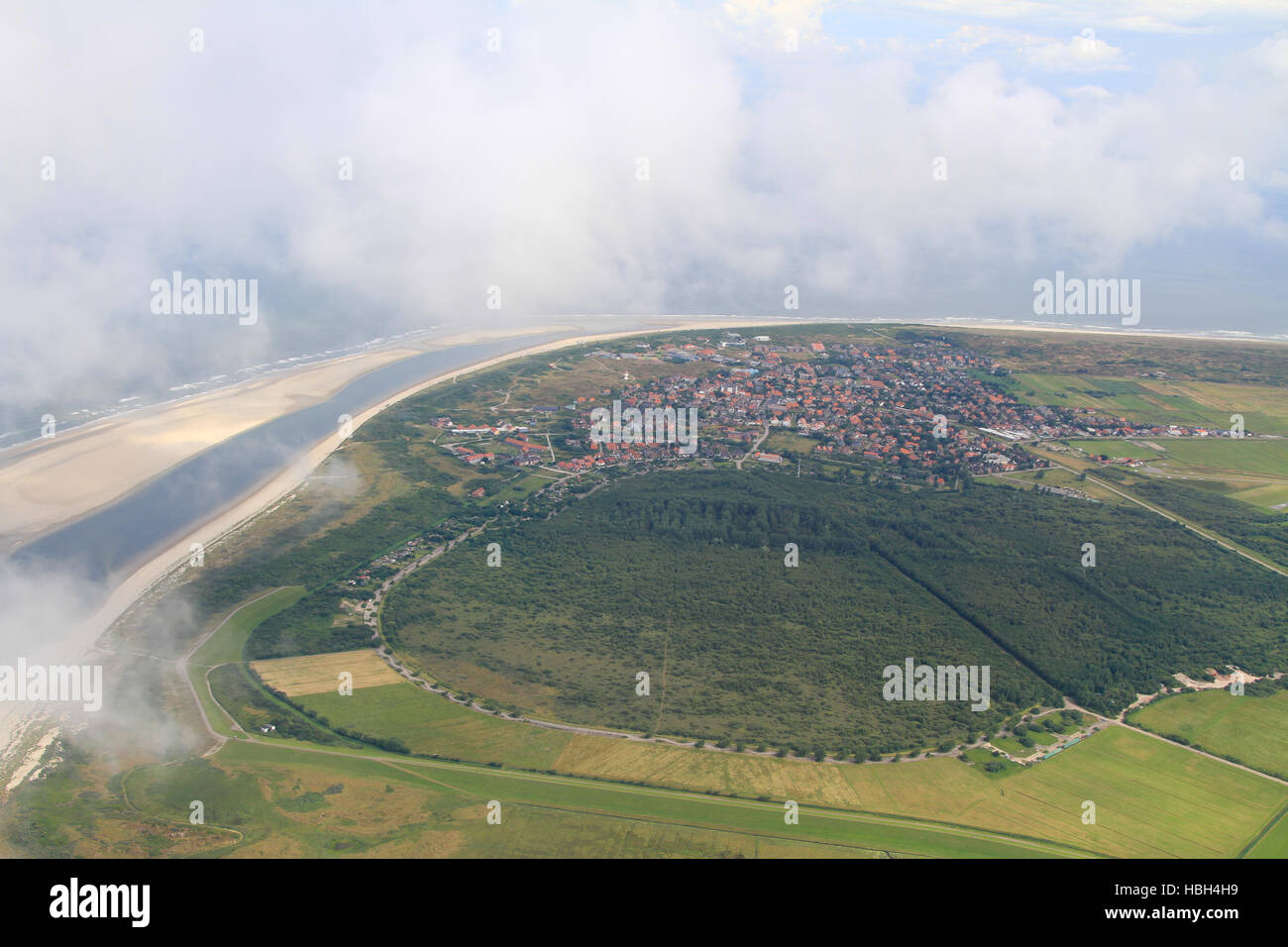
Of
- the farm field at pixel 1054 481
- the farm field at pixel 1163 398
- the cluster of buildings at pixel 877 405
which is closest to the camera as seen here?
the farm field at pixel 1054 481

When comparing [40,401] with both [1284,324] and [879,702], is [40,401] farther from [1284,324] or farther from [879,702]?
[1284,324]

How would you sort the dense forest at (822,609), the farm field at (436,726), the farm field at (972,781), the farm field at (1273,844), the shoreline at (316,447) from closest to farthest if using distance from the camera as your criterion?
1. the farm field at (1273,844)
2. the farm field at (972,781)
3. the farm field at (436,726)
4. the dense forest at (822,609)
5. the shoreline at (316,447)

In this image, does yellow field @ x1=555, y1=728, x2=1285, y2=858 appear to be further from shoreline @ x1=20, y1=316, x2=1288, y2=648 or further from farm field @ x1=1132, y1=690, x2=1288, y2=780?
shoreline @ x1=20, y1=316, x2=1288, y2=648

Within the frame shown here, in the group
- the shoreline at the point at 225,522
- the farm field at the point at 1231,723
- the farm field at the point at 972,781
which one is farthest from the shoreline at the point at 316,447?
the farm field at the point at 1231,723

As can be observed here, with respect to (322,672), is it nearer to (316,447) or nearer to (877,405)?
(316,447)

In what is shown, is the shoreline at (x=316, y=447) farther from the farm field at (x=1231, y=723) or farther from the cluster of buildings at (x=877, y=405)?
the farm field at (x=1231, y=723)

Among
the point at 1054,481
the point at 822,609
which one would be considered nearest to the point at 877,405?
the point at 1054,481

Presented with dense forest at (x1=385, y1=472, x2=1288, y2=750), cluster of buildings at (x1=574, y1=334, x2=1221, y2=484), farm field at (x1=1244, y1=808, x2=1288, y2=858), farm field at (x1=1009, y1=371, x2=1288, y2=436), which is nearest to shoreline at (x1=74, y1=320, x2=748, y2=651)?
dense forest at (x1=385, y1=472, x2=1288, y2=750)
